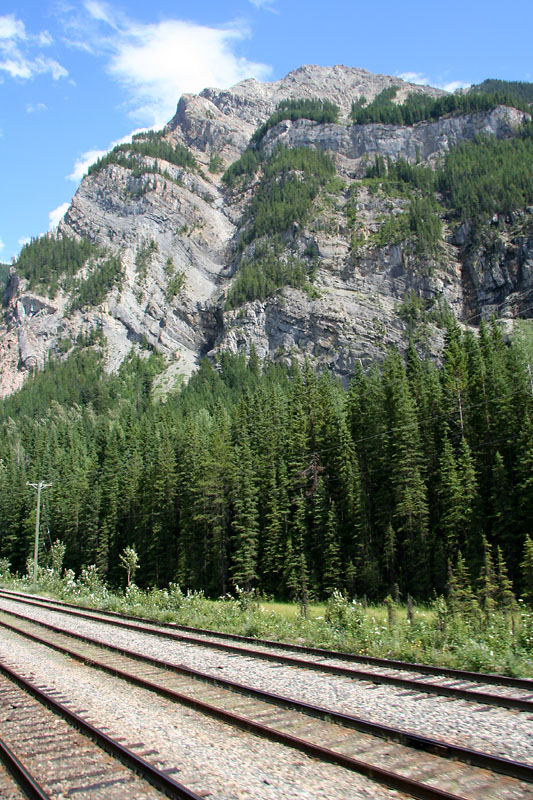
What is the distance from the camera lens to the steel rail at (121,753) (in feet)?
19.3

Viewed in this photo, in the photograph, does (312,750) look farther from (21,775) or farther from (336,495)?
(336,495)

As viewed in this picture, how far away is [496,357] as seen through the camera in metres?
52.8

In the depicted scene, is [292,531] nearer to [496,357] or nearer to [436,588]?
[436,588]

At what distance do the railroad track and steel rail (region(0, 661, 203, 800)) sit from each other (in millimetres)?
1747

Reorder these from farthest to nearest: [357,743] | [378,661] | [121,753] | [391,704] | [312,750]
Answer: [378,661] < [391,704] < [357,743] < [121,753] < [312,750]

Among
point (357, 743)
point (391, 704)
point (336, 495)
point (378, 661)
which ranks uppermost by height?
point (336, 495)

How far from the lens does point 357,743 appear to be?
7320 mm

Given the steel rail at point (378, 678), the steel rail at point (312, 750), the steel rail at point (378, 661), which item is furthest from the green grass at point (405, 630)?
the steel rail at point (312, 750)

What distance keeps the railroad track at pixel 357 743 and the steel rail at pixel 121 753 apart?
68.8 inches

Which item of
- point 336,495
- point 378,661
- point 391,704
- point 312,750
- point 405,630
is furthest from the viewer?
point 336,495

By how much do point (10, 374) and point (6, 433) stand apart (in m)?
63.8

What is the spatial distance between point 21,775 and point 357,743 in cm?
406

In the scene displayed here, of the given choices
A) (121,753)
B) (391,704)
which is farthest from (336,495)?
(121,753)

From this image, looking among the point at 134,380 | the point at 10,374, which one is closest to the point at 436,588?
the point at 134,380
